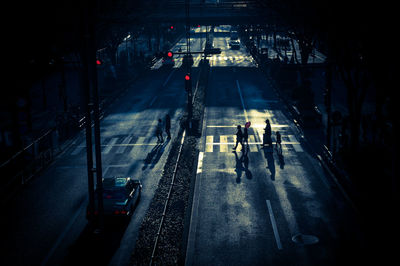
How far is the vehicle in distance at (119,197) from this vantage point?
17656 mm

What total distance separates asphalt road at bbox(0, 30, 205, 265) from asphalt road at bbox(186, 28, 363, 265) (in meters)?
2.71

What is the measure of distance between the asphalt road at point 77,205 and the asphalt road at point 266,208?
8.89 ft

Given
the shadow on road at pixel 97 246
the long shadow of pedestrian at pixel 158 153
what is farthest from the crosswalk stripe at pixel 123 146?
the shadow on road at pixel 97 246

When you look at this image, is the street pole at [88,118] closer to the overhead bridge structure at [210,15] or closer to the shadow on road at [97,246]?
the shadow on road at [97,246]

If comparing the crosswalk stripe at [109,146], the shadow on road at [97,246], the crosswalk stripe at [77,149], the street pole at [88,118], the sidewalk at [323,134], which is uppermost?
the street pole at [88,118]

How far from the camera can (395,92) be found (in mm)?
19859

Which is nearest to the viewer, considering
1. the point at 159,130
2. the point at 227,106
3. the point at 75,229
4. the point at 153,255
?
the point at 153,255

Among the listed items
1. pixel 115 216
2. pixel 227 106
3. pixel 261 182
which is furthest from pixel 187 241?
pixel 227 106

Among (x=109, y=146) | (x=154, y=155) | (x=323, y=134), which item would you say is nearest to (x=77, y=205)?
(x=154, y=155)

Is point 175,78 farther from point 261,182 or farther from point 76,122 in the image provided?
point 261,182

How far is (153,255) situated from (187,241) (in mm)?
2082

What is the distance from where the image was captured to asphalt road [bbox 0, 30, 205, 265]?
15.8 m

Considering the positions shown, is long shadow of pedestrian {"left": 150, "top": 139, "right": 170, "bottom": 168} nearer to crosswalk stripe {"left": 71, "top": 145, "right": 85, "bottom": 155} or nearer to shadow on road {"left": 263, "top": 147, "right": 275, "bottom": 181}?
crosswalk stripe {"left": 71, "top": 145, "right": 85, "bottom": 155}

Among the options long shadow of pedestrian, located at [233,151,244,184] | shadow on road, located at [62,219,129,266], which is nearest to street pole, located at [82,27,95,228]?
shadow on road, located at [62,219,129,266]
